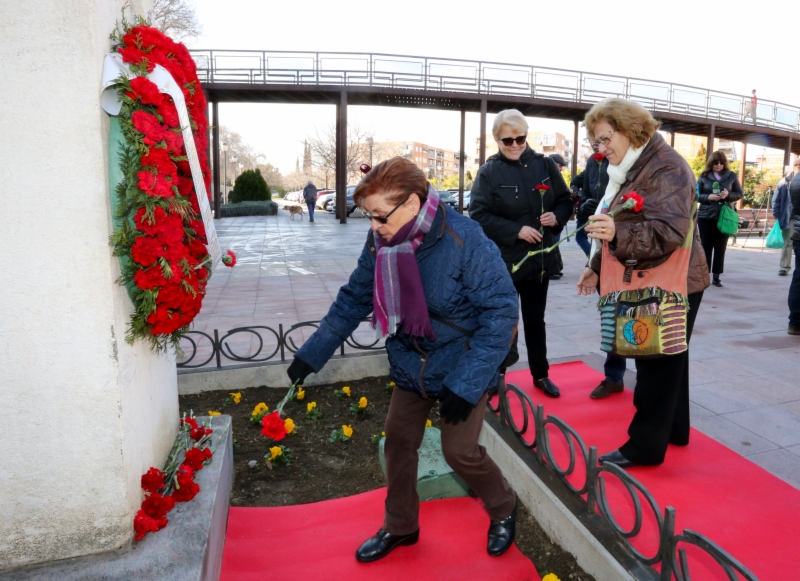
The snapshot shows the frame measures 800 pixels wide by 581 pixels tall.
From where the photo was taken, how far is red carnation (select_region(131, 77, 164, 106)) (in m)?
1.95

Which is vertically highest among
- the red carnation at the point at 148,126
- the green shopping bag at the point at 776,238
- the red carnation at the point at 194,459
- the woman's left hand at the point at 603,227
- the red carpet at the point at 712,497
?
the red carnation at the point at 148,126

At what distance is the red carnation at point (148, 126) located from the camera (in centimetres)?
195

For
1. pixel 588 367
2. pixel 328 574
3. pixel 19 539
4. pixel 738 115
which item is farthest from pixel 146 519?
pixel 738 115

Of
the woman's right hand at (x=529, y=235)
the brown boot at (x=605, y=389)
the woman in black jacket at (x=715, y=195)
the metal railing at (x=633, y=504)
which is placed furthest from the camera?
the woman in black jacket at (x=715, y=195)

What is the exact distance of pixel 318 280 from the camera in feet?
29.9

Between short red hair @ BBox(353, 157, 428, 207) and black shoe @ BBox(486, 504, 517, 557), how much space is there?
4.59ft

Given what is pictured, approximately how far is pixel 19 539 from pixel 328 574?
1.12 metres

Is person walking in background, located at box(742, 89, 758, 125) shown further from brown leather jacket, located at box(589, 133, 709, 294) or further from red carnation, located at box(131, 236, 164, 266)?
→ red carnation, located at box(131, 236, 164, 266)

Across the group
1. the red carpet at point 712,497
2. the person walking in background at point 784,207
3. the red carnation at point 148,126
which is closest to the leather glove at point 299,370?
the red carnation at point 148,126

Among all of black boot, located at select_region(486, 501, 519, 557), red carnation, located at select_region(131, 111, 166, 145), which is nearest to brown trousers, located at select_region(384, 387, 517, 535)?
black boot, located at select_region(486, 501, 519, 557)

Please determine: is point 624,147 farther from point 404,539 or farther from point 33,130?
point 33,130

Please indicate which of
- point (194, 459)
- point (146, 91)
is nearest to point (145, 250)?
point (146, 91)

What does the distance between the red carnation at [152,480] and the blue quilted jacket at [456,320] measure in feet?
2.29

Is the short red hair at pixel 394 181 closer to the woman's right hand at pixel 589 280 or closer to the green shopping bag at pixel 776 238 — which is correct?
the woman's right hand at pixel 589 280
